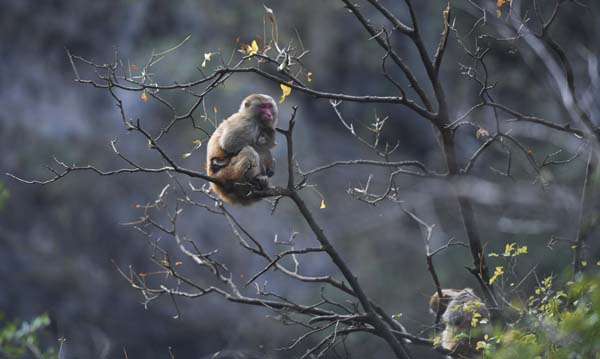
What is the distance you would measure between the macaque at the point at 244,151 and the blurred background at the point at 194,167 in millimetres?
6018

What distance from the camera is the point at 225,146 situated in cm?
618

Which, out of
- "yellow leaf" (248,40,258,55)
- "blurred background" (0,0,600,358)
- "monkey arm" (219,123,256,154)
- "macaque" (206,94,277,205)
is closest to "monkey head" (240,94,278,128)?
"macaque" (206,94,277,205)

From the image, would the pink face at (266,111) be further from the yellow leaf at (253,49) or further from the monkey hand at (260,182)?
the yellow leaf at (253,49)

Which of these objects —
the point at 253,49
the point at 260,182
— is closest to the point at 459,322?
the point at 260,182

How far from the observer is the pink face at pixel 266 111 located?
6.45 m

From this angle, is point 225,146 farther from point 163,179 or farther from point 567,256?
point 567,256

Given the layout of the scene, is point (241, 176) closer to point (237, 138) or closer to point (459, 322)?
point (237, 138)

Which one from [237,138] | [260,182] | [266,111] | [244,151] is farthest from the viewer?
[266,111]

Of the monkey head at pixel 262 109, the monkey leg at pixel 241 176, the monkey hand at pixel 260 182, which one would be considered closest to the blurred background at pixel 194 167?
the monkey head at pixel 262 109

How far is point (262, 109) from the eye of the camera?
6.52 metres

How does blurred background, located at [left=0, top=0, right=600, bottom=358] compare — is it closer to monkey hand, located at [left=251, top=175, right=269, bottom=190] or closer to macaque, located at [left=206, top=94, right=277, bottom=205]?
macaque, located at [left=206, top=94, right=277, bottom=205]

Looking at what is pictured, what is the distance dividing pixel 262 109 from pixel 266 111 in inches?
1.8

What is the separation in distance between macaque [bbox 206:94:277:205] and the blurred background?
19.7 ft

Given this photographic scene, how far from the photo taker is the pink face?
6.45 metres
